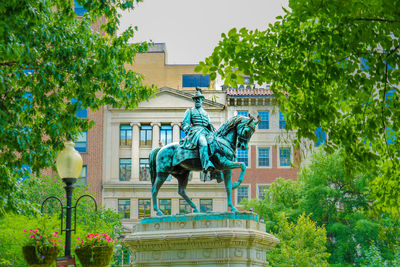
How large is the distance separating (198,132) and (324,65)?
782cm

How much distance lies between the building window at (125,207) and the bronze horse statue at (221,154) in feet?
129

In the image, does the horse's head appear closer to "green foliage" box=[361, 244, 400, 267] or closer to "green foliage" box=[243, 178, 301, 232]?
"green foliage" box=[361, 244, 400, 267]

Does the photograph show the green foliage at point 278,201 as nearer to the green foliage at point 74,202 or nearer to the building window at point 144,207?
the green foliage at point 74,202

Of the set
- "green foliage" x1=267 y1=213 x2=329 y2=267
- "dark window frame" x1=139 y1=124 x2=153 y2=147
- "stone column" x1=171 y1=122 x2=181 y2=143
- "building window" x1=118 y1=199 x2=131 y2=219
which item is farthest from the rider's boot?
"dark window frame" x1=139 y1=124 x2=153 y2=147

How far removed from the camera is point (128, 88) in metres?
20.4

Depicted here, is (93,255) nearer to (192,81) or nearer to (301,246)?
(301,246)

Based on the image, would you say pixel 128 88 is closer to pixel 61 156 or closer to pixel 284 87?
pixel 61 156

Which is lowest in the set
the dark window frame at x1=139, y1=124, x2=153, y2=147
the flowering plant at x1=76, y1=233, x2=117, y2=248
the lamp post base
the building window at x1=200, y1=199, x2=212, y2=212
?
the lamp post base

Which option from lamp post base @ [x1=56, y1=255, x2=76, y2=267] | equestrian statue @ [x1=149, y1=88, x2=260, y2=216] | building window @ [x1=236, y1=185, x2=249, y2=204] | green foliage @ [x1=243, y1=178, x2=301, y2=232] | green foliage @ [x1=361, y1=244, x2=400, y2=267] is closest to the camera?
lamp post base @ [x1=56, y1=255, x2=76, y2=267]

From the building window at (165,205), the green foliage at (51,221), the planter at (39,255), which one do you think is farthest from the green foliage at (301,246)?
the planter at (39,255)

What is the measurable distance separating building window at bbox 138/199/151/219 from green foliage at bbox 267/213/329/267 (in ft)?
57.3

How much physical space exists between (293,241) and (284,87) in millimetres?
31400

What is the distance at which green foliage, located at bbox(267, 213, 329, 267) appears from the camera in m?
41.6

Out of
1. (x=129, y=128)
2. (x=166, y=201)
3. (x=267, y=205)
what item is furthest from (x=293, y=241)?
(x=129, y=128)
